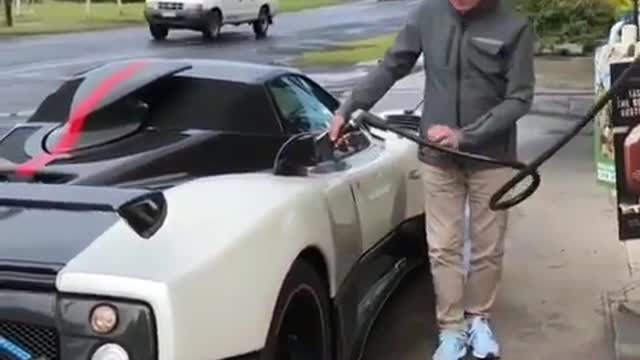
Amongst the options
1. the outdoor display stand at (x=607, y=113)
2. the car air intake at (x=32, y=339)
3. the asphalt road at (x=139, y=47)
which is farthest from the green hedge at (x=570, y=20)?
the car air intake at (x=32, y=339)

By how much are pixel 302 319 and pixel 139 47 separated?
2241 centimetres

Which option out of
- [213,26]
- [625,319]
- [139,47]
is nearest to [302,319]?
[625,319]

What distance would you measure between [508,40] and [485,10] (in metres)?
0.16

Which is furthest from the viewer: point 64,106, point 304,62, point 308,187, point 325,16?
point 325,16

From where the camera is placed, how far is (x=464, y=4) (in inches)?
186

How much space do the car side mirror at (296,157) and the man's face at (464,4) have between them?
2.66ft

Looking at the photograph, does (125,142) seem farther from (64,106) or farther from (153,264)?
(153,264)

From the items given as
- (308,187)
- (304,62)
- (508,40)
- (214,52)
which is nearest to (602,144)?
(508,40)

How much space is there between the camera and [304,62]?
21.5 meters

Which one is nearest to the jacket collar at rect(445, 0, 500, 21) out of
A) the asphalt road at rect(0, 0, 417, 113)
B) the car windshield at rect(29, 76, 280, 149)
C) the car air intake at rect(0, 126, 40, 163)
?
the car windshield at rect(29, 76, 280, 149)

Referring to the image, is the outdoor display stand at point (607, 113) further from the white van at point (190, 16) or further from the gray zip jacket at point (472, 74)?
the white van at point (190, 16)

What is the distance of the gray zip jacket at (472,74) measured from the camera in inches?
186

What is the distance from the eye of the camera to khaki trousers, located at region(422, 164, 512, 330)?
4.93m

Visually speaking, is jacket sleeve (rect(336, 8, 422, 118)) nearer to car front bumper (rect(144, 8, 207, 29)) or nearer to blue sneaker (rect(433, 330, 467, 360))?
blue sneaker (rect(433, 330, 467, 360))
